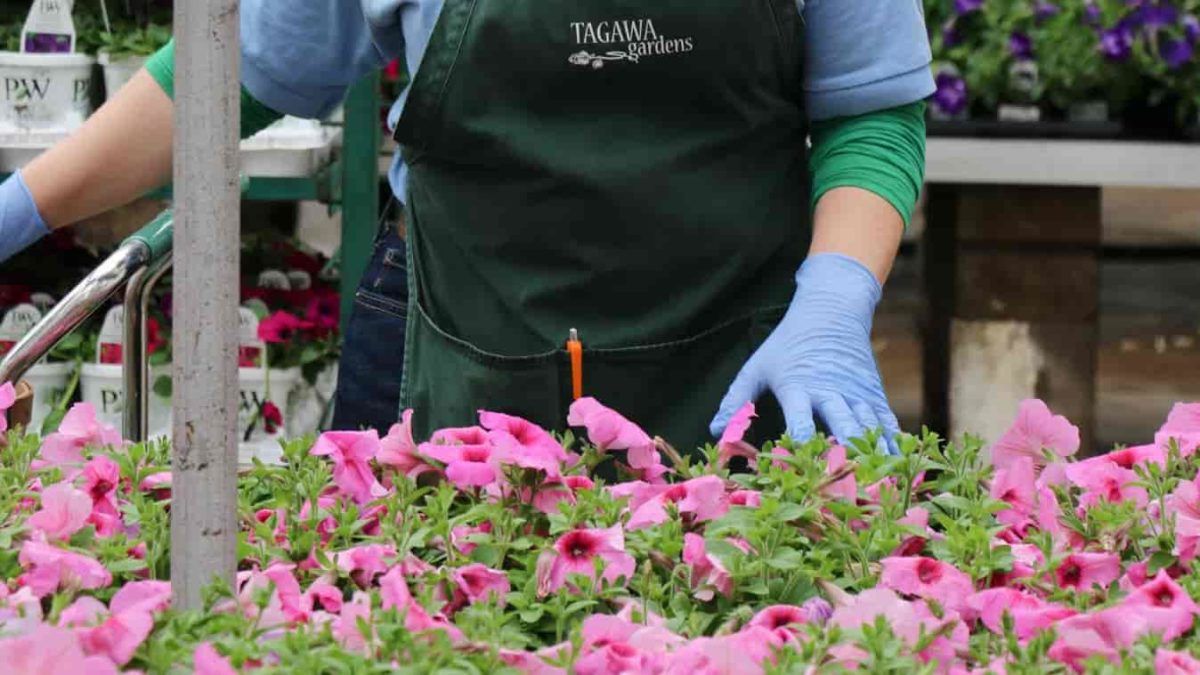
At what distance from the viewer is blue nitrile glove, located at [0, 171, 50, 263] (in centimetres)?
206

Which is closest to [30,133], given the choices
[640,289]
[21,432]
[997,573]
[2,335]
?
[2,335]

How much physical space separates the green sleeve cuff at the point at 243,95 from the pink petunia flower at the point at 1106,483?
0.99 meters

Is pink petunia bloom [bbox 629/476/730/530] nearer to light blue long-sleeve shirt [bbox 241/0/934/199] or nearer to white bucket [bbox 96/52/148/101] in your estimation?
light blue long-sleeve shirt [bbox 241/0/934/199]

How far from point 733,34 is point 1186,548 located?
0.80 meters

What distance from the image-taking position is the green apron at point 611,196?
1.89 m

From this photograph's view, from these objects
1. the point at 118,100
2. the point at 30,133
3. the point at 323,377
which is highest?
the point at 118,100

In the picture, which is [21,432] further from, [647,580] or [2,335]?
[2,335]

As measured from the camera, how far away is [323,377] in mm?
3389

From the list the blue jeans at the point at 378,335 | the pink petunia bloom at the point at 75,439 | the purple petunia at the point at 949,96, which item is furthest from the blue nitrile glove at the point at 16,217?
the purple petunia at the point at 949,96

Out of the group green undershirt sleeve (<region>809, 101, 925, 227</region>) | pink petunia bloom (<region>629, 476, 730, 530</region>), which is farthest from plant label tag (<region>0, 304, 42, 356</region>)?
pink petunia bloom (<region>629, 476, 730, 530</region>)

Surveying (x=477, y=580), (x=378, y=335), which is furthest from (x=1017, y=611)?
(x=378, y=335)

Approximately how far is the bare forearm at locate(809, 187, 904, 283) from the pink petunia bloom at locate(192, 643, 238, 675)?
1002 mm

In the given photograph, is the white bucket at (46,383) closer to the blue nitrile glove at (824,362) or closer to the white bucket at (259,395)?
the white bucket at (259,395)

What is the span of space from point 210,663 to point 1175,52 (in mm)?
3978
